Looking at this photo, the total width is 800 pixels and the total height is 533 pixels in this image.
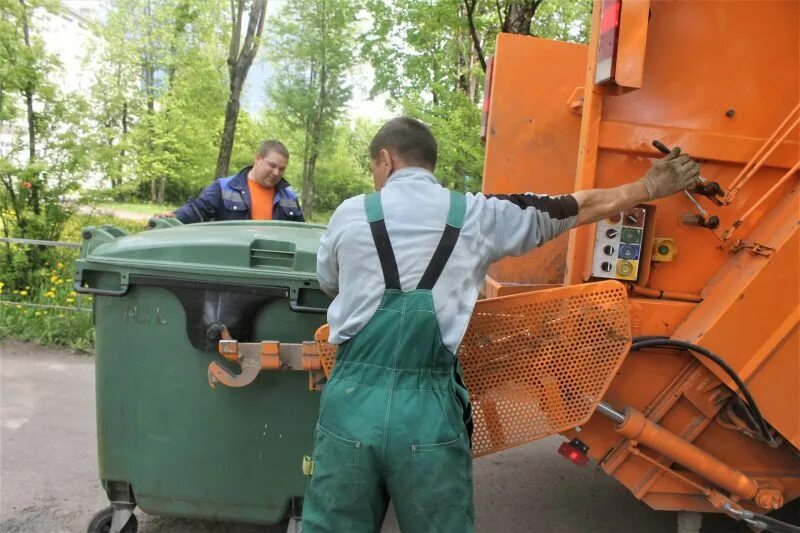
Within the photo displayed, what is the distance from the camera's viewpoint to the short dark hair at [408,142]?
6.56ft

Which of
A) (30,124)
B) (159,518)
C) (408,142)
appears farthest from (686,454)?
(30,124)

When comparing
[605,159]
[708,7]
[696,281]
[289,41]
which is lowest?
[696,281]

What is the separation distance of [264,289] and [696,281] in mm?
1665

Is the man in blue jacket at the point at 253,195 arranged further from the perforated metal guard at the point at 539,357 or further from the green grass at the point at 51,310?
the green grass at the point at 51,310

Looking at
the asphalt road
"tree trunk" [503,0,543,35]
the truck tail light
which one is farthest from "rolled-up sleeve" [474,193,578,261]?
"tree trunk" [503,0,543,35]

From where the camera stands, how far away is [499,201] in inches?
77.6

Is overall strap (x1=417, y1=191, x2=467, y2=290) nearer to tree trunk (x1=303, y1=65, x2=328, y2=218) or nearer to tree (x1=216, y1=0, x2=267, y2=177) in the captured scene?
tree (x1=216, y1=0, x2=267, y2=177)

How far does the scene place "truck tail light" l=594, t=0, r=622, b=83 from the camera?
2.09 m

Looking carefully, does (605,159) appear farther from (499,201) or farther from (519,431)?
(519,431)

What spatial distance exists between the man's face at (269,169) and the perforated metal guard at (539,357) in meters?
2.03

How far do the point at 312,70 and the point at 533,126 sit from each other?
14.2 meters

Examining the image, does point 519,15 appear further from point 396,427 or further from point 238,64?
point 238,64

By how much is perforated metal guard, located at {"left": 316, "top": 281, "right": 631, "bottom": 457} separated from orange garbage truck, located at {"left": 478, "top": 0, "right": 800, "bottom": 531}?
11 mm

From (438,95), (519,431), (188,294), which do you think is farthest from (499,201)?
(438,95)
